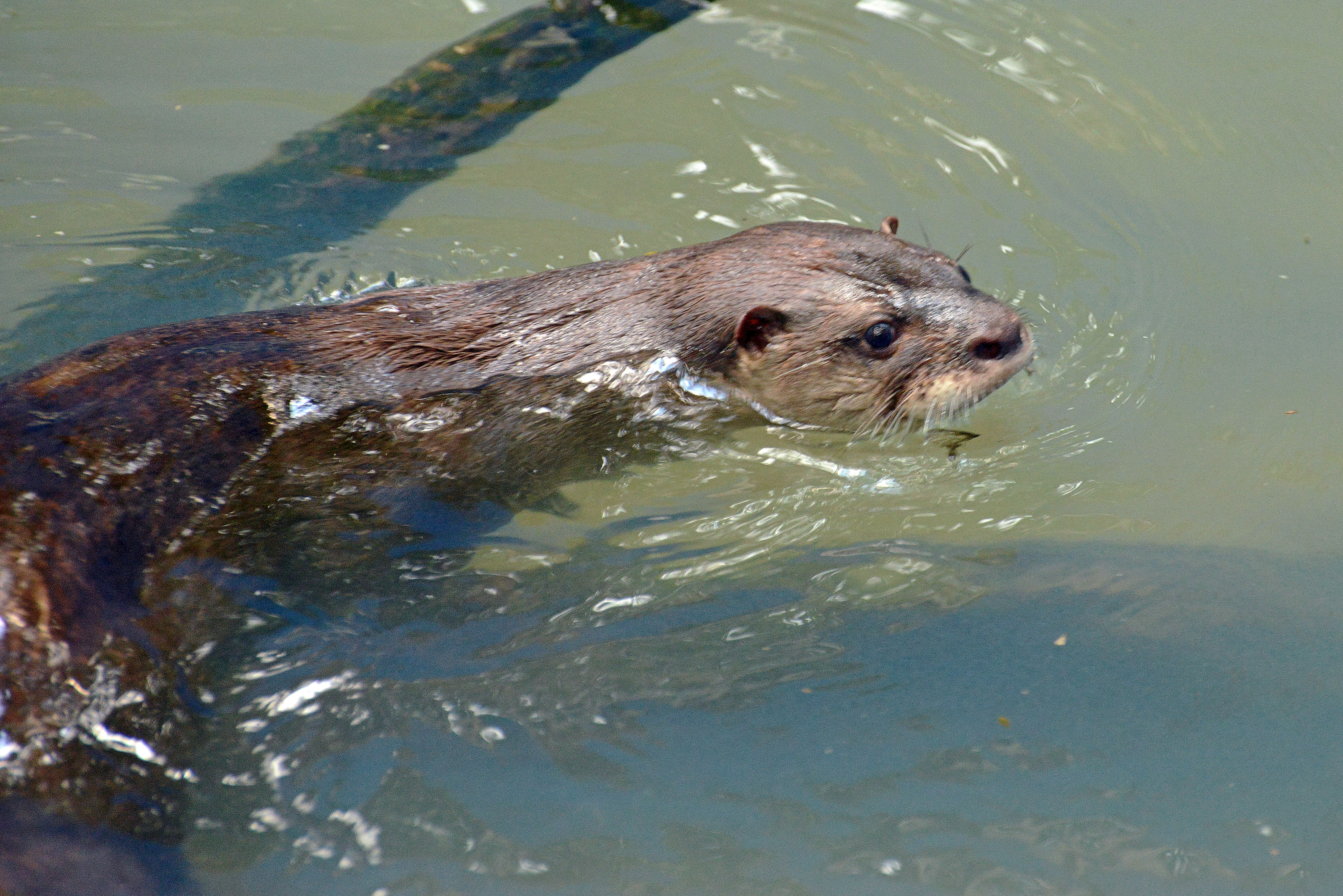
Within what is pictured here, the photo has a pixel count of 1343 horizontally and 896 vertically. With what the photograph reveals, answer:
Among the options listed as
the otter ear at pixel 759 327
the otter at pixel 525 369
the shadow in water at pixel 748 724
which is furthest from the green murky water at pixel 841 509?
the otter ear at pixel 759 327

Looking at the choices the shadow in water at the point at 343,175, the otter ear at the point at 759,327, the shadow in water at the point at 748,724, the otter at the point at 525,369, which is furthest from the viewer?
the shadow in water at the point at 343,175

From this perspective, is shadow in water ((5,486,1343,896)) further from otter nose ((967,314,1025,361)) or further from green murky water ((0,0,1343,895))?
otter nose ((967,314,1025,361))

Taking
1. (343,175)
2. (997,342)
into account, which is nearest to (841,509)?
(997,342)

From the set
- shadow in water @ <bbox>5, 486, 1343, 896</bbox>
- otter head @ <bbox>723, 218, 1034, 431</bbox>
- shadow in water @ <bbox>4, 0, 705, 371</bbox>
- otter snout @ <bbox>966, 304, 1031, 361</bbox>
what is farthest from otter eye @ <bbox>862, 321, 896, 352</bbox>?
shadow in water @ <bbox>4, 0, 705, 371</bbox>

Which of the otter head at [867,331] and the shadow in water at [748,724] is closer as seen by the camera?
the shadow in water at [748,724]

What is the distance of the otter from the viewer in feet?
9.89

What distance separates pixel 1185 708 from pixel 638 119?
399 centimetres

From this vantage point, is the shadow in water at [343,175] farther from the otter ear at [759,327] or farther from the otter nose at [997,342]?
the otter nose at [997,342]

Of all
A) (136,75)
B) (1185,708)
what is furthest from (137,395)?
(136,75)

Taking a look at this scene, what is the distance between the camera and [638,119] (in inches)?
227

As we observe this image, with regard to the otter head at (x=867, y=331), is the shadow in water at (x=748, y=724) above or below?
below

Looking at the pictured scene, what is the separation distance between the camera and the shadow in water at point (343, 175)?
4.68m

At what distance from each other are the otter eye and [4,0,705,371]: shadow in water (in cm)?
262

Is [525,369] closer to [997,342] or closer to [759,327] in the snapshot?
[759,327]
